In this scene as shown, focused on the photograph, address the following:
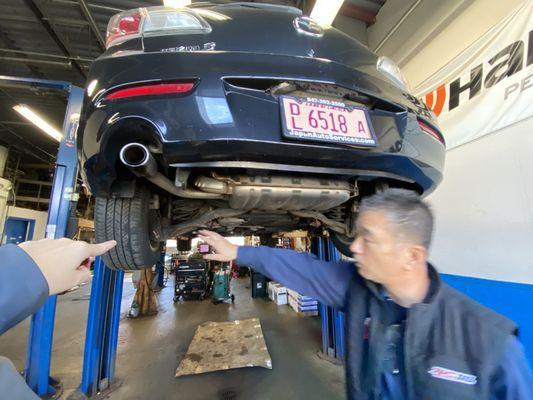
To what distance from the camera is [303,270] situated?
0.97 m

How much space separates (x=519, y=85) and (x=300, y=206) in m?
1.83

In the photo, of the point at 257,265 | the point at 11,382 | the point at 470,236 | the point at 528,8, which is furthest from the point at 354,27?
the point at 11,382

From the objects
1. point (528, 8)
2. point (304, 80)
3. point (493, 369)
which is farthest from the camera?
point (528, 8)

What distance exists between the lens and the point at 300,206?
1180 millimetres

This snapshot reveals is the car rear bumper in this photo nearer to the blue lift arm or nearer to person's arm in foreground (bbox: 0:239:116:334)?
person's arm in foreground (bbox: 0:239:116:334)

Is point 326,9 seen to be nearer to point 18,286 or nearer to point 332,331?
point 18,286

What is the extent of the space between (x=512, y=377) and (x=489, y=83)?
2243mm

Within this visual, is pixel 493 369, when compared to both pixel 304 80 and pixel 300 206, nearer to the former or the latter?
pixel 300 206

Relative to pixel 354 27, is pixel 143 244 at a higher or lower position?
lower

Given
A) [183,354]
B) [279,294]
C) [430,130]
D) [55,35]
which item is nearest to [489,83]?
[430,130]

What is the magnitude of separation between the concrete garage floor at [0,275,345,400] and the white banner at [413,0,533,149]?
2456mm

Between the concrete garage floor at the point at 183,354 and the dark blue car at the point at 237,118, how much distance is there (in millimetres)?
1881

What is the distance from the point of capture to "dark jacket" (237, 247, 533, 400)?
1.86ft

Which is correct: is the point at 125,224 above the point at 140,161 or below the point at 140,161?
below
